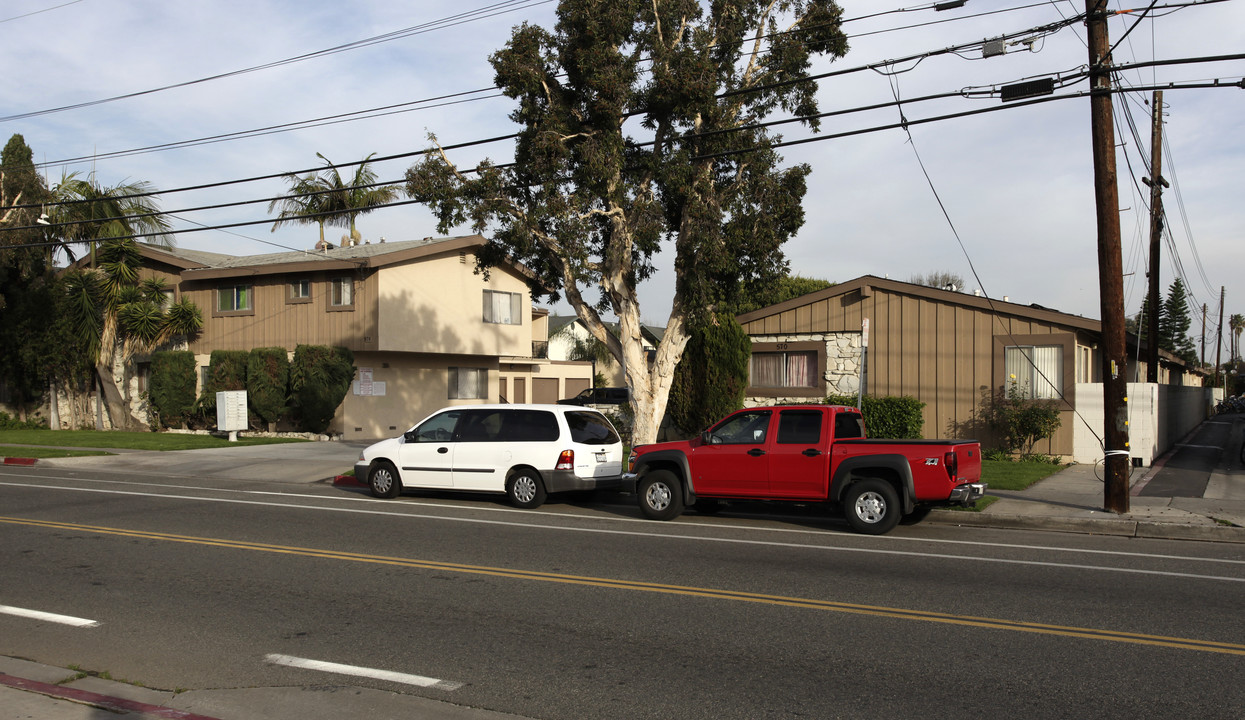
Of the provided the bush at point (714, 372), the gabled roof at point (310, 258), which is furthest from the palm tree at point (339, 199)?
the bush at point (714, 372)

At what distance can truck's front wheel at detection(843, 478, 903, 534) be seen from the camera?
11.8 m

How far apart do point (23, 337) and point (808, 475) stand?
32.8m

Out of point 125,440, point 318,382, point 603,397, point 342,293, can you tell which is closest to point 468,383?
point 603,397

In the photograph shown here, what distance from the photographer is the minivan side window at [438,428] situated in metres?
15.7

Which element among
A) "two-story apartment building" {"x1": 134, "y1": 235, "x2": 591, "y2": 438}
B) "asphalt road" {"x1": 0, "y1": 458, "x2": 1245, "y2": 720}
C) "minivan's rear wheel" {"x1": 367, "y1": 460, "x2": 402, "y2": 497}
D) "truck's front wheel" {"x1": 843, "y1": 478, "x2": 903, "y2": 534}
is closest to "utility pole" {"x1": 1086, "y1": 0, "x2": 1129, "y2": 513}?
"asphalt road" {"x1": 0, "y1": 458, "x2": 1245, "y2": 720}

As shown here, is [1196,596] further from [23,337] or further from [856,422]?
[23,337]

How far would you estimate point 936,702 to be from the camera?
5.59 meters

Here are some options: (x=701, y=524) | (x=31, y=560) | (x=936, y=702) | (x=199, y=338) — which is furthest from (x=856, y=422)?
(x=199, y=338)

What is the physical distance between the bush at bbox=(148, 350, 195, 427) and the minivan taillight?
88.6 ft

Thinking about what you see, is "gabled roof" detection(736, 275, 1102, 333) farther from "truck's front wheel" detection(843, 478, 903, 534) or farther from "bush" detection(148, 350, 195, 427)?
"bush" detection(148, 350, 195, 427)

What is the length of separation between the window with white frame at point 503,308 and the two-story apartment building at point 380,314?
0.12 feet

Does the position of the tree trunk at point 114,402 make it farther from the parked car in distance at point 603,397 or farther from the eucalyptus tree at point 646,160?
the eucalyptus tree at point 646,160

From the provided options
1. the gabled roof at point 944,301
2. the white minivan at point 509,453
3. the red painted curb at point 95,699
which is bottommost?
the red painted curb at point 95,699

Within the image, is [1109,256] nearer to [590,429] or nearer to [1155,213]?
[590,429]
